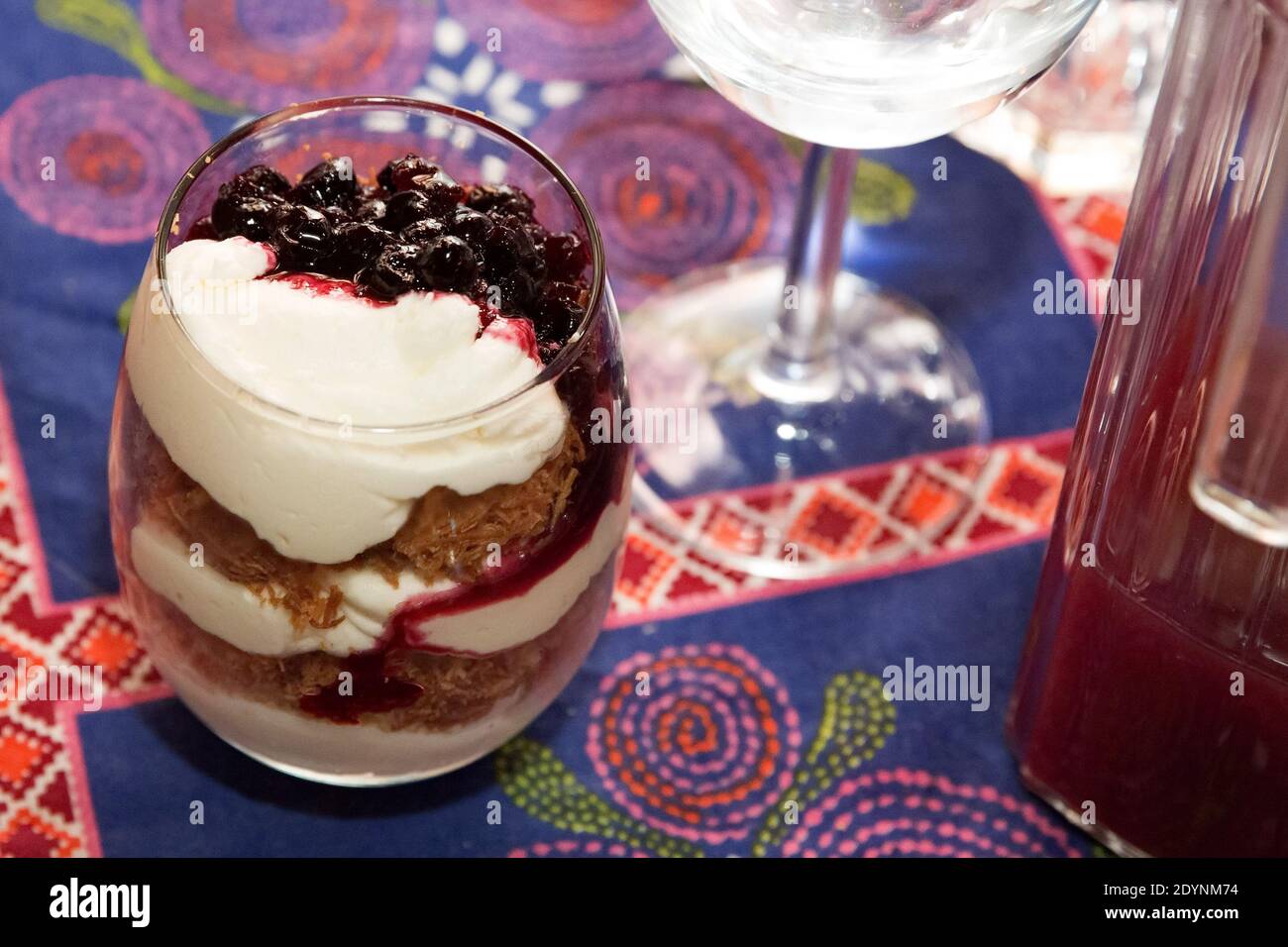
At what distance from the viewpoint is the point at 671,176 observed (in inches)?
42.0

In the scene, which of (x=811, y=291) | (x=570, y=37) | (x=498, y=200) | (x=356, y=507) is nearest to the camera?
(x=356, y=507)

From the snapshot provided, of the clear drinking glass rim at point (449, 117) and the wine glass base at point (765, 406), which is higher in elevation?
the clear drinking glass rim at point (449, 117)

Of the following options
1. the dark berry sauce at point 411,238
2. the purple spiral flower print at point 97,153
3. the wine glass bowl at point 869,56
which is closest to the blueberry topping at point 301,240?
the dark berry sauce at point 411,238

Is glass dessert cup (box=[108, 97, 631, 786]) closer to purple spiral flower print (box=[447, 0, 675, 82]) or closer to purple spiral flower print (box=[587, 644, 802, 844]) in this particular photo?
purple spiral flower print (box=[587, 644, 802, 844])

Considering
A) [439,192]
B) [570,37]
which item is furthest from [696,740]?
[570,37]

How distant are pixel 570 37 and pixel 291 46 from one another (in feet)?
0.61

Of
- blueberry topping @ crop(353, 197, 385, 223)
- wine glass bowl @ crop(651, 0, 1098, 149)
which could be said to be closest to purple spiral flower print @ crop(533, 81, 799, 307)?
wine glass bowl @ crop(651, 0, 1098, 149)

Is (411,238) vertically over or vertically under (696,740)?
over

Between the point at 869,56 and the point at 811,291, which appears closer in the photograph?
the point at 869,56

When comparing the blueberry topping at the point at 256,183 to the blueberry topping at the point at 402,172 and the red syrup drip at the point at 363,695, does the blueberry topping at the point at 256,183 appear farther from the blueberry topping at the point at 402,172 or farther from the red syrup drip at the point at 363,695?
the red syrup drip at the point at 363,695

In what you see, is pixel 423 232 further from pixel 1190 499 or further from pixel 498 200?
pixel 1190 499

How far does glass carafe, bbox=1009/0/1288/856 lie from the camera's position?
2.21ft

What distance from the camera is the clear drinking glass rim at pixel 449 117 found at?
62 cm

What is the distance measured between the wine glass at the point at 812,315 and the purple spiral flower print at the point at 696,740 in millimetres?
75
